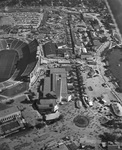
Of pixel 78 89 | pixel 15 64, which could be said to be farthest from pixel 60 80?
pixel 15 64

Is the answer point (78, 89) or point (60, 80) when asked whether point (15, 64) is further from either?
point (78, 89)

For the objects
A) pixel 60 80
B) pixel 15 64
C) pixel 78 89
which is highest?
pixel 60 80

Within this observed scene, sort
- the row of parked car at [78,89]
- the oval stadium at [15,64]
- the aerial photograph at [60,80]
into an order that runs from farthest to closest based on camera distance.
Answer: the oval stadium at [15,64] → the row of parked car at [78,89] → the aerial photograph at [60,80]

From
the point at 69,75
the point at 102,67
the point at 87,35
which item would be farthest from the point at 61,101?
the point at 87,35

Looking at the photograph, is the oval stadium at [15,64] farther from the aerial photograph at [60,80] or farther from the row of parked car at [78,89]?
the row of parked car at [78,89]

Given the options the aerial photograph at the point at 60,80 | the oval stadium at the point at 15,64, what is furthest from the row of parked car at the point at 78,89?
the oval stadium at the point at 15,64

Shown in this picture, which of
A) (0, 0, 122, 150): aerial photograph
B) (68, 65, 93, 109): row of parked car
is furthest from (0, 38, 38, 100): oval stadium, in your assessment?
(68, 65, 93, 109): row of parked car

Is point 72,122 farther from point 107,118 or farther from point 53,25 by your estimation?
point 53,25
